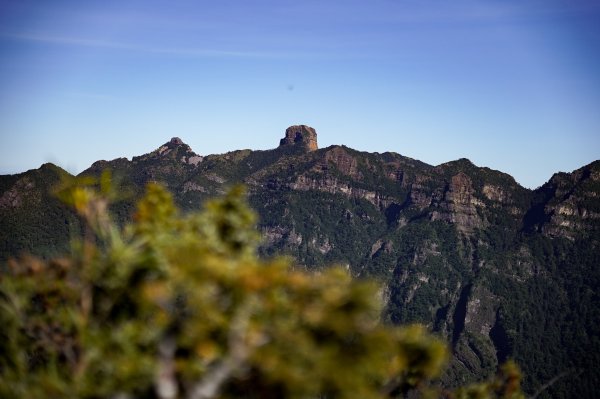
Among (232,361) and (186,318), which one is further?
(186,318)

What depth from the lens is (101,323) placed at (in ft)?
53.4

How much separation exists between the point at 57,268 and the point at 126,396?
20.8 feet

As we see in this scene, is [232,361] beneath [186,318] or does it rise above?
beneath

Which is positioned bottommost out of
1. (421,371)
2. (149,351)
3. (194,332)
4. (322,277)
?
(421,371)

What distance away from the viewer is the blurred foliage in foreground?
43.2ft

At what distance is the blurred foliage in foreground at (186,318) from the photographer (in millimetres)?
13180

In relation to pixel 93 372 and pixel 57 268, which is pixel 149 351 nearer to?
pixel 93 372

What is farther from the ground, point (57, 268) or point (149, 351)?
point (57, 268)

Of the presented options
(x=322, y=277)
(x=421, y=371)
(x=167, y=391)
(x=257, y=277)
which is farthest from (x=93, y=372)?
(x=421, y=371)

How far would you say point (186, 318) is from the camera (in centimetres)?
1399

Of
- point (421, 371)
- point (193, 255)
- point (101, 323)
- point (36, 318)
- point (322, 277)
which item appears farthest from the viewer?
point (421, 371)

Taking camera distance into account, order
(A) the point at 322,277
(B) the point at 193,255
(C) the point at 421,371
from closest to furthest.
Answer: (B) the point at 193,255
(A) the point at 322,277
(C) the point at 421,371

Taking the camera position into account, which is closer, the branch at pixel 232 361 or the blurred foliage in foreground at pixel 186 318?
the branch at pixel 232 361

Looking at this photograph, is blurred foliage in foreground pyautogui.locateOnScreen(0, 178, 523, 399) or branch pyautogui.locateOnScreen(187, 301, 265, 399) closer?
branch pyautogui.locateOnScreen(187, 301, 265, 399)
